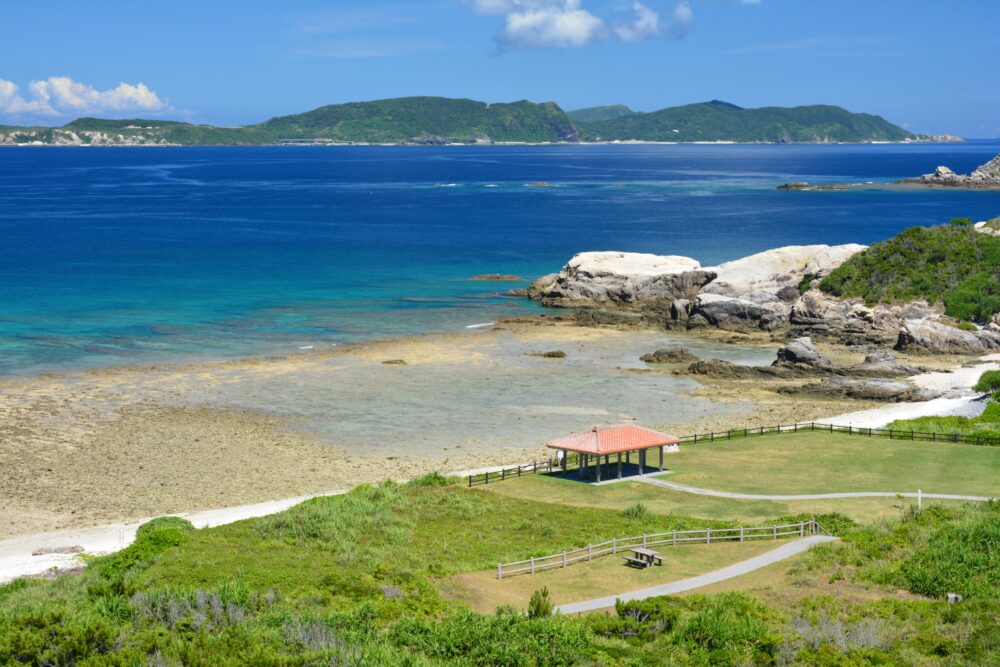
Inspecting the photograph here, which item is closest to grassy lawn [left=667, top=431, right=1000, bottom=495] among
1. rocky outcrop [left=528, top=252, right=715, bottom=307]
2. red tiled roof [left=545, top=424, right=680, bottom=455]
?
red tiled roof [left=545, top=424, right=680, bottom=455]

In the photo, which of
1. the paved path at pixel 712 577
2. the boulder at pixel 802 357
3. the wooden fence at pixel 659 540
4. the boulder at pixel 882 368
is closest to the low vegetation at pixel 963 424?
the boulder at pixel 882 368

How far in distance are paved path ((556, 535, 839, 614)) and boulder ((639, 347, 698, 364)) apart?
106ft

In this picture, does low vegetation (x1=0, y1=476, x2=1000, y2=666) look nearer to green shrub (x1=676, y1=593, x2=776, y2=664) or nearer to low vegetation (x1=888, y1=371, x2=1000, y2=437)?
green shrub (x1=676, y1=593, x2=776, y2=664)

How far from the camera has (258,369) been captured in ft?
200

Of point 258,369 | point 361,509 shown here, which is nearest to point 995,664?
point 361,509

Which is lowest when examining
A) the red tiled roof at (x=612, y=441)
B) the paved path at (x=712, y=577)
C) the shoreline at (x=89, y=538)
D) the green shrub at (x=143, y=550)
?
the shoreline at (x=89, y=538)

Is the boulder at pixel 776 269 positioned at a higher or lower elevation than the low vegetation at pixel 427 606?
higher

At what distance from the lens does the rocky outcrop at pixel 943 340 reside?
6644cm

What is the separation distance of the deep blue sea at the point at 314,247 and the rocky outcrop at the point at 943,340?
27903mm

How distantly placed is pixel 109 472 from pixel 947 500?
103 feet

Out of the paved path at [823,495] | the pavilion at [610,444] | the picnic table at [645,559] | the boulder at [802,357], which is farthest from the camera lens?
the boulder at [802,357]

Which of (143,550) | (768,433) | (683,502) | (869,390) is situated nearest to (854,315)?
(869,390)

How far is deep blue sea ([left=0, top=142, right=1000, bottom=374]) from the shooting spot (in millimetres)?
72438

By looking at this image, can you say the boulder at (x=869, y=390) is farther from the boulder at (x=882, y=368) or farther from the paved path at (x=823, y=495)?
the paved path at (x=823, y=495)
